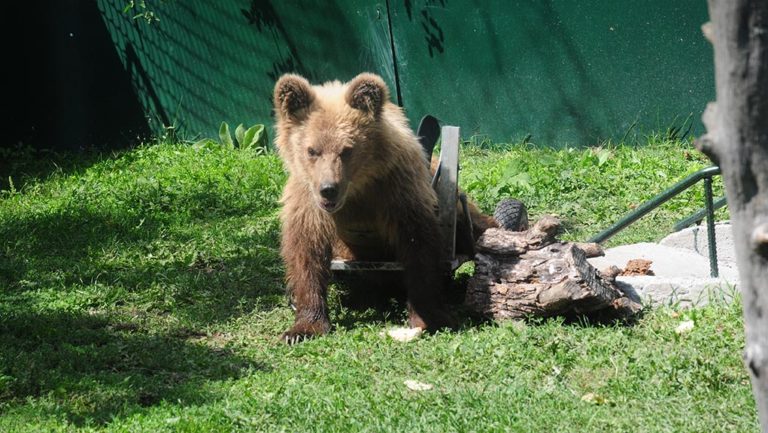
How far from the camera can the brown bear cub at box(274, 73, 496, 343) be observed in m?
5.96

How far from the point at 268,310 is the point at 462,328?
4.89 feet

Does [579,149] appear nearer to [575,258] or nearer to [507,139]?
[507,139]

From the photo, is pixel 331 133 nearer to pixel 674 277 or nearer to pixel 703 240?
pixel 674 277

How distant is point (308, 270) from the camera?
6.16 metres

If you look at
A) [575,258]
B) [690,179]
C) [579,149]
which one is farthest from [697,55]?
[575,258]

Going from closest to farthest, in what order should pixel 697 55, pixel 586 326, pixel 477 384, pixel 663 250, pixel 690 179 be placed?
pixel 477 384 → pixel 586 326 → pixel 690 179 → pixel 663 250 → pixel 697 55

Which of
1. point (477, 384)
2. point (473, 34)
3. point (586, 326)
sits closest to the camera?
point (477, 384)

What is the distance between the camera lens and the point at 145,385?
17.1 feet

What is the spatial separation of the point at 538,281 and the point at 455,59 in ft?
17.4

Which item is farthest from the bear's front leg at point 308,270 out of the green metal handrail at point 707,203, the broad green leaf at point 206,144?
the broad green leaf at point 206,144

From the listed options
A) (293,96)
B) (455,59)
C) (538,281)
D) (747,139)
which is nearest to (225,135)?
(455,59)

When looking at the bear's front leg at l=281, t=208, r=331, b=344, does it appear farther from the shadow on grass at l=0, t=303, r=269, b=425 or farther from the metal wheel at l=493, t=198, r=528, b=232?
the metal wheel at l=493, t=198, r=528, b=232

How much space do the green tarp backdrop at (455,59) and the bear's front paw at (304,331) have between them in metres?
5.14

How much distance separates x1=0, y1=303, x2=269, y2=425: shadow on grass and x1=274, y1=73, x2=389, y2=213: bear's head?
1.18 meters
